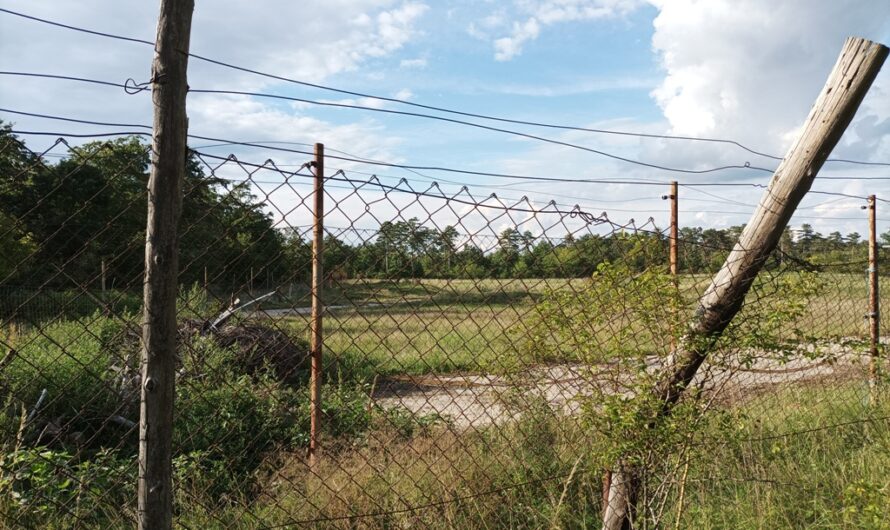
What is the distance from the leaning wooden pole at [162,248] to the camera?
6.57ft

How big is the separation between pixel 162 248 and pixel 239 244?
3.95 feet

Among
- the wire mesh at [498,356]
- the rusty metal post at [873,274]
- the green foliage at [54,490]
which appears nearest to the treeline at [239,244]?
the wire mesh at [498,356]

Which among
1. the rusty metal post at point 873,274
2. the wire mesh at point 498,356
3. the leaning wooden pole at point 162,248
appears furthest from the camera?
the rusty metal post at point 873,274

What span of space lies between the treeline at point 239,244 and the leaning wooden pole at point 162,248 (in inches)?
4.9

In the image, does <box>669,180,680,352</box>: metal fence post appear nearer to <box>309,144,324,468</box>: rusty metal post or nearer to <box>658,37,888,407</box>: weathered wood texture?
<box>658,37,888,407</box>: weathered wood texture

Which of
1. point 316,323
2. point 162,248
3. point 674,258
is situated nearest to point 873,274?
point 674,258

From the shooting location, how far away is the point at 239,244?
3.20 m

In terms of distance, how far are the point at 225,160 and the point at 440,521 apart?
2.16 metres

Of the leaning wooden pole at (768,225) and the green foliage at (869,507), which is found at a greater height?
the leaning wooden pole at (768,225)

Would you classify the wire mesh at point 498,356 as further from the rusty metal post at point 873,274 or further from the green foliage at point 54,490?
the rusty metal post at point 873,274

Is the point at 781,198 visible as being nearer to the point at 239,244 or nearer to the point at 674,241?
the point at 674,241

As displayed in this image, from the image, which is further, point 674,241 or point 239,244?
point 674,241

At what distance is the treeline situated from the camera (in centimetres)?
218

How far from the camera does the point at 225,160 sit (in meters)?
2.44
